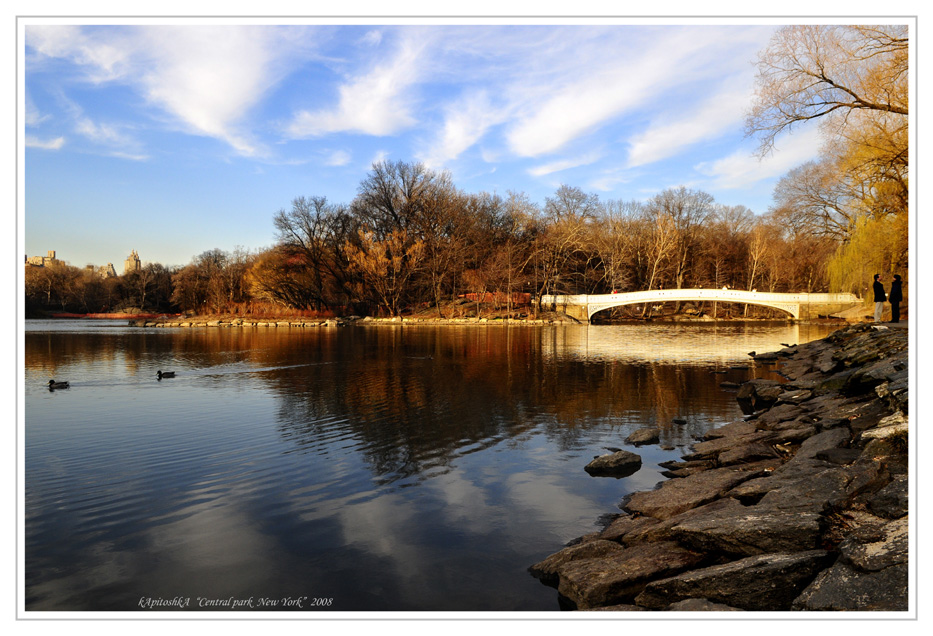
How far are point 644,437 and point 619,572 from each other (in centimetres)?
531

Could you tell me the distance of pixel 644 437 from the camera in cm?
936

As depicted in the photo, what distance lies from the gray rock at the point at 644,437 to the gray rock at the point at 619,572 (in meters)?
4.67

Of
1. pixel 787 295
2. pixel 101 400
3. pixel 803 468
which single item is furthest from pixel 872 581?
pixel 787 295

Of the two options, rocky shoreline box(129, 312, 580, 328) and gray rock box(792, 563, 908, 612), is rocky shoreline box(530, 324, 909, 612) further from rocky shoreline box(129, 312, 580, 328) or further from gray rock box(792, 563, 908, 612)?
rocky shoreline box(129, 312, 580, 328)

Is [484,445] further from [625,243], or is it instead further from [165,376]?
[625,243]

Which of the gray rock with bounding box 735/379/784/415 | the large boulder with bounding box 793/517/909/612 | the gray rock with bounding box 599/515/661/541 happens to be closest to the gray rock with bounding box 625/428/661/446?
the gray rock with bounding box 735/379/784/415

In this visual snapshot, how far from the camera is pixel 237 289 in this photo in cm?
6569

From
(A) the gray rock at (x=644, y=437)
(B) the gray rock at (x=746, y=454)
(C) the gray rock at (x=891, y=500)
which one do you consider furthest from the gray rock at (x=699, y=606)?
(A) the gray rock at (x=644, y=437)

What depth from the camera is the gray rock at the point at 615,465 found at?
25.1 feet

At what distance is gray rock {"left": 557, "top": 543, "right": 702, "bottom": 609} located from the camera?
4.21 meters

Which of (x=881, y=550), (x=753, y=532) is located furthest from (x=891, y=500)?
(x=753, y=532)

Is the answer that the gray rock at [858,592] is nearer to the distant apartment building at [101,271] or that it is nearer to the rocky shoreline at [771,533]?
the rocky shoreline at [771,533]

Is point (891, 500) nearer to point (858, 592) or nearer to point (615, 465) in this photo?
point (858, 592)

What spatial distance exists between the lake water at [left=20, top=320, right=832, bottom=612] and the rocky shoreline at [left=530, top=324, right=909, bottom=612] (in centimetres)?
51
